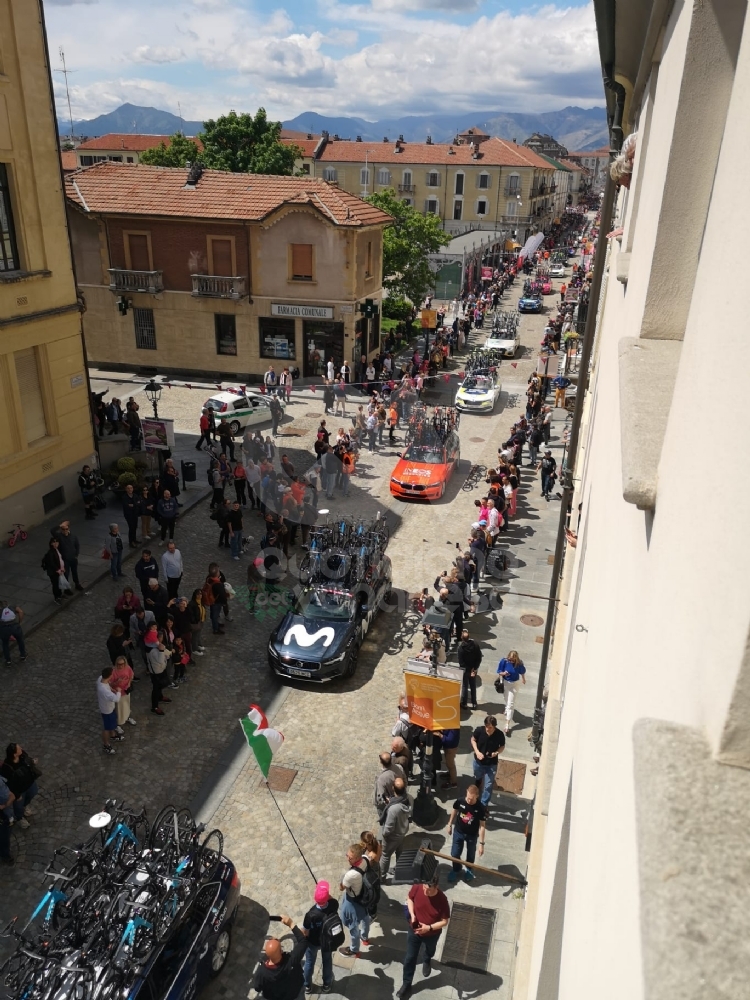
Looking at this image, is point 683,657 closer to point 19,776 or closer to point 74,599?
point 19,776

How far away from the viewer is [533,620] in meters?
15.3

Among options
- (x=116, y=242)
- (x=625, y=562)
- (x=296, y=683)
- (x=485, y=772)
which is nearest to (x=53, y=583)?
(x=296, y=683)

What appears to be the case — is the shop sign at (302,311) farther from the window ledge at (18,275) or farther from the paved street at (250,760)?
the paved street at (250,760)

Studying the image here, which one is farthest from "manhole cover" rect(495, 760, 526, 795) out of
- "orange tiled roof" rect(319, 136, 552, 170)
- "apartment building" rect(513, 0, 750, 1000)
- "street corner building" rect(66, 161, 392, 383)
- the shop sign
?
"orange tiled roof" rect(319, 136, 552, 170)

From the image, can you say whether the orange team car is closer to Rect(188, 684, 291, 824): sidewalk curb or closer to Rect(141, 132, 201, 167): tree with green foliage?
Rect(188, 684, 291, 824): sidewalk curb

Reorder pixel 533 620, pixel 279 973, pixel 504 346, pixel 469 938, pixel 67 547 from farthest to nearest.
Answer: pixel 504 346
pixel 533 620
pixel 67 547
pixel 469 938
pixel 279 973

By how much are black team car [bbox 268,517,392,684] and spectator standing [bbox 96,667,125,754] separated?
2910 millimetres

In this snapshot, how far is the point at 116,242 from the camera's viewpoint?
32.5m

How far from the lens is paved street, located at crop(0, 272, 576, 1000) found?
29.0 feet

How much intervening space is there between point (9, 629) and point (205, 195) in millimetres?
24812

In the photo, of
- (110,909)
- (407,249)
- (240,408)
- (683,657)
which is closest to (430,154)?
(407,249)

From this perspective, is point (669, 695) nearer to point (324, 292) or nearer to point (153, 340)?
point (324, 292)

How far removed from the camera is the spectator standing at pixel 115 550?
51.9 ft

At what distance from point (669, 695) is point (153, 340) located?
115 feet
